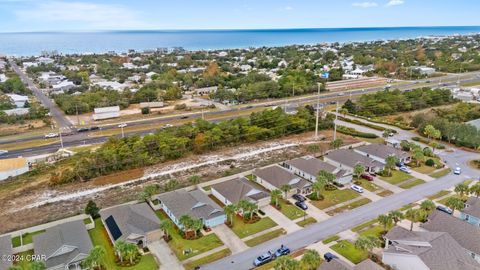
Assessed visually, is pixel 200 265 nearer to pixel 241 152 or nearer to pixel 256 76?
pixel 241 152

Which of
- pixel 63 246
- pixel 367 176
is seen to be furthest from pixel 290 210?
pixel 63 246

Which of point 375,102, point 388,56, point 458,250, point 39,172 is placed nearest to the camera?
point 458,250

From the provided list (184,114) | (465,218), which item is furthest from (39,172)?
(465,218)

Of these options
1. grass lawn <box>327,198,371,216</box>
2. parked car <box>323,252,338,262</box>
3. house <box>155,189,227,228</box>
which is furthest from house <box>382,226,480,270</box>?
house <box>155,189,227,228</box>

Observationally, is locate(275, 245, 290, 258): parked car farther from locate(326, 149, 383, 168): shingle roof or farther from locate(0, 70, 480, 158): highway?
locate(0, 70, 480, 158): highway

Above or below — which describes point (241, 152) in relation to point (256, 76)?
below

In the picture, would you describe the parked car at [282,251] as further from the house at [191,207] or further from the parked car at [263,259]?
the house at [191,207]

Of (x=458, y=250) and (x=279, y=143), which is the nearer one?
(x=458, y=250)

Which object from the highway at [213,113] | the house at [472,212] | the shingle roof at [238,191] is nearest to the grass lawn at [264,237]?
the shingle roof at [238,191]
